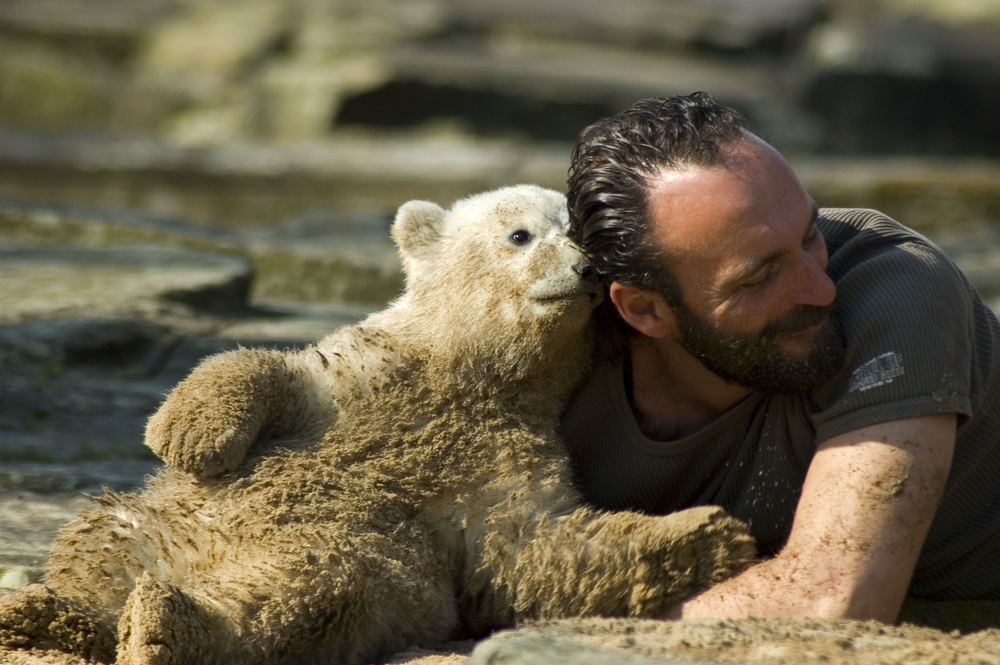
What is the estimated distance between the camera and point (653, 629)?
2373mm

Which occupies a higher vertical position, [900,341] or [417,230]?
[417,230]

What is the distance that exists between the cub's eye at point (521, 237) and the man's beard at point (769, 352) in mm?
363

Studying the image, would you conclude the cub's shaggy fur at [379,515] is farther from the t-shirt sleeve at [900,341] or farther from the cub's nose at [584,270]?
the t-shirt sleeve at [900,341]

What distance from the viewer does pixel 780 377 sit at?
271 centimetres

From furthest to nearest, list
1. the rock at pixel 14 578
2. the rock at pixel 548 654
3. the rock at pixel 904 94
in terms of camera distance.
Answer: the rock at pixel 904 94 → the rock at pixel 14 578 → the rock at pixel 548 654

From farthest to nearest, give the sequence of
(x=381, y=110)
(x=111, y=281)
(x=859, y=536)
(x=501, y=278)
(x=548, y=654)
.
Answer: (x=381, y=110)
(x=111, y=281)
(x=501, y=278)
(x=859, y=536)
(x=548, y=654)

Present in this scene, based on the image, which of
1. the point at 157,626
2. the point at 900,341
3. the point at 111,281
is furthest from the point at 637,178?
the point at 111,281

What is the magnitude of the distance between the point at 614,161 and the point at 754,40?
30.8 ft

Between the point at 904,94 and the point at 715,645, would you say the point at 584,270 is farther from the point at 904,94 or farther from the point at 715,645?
the point at 904,94

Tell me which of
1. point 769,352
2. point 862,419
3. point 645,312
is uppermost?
point 645,312

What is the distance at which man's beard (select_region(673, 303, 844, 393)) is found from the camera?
265 cm

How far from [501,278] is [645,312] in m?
0.34

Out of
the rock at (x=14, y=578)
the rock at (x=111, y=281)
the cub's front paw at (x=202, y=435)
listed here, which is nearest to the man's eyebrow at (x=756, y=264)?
the cub's front paw at (x=202, y=435)

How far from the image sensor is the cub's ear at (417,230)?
301 cm
